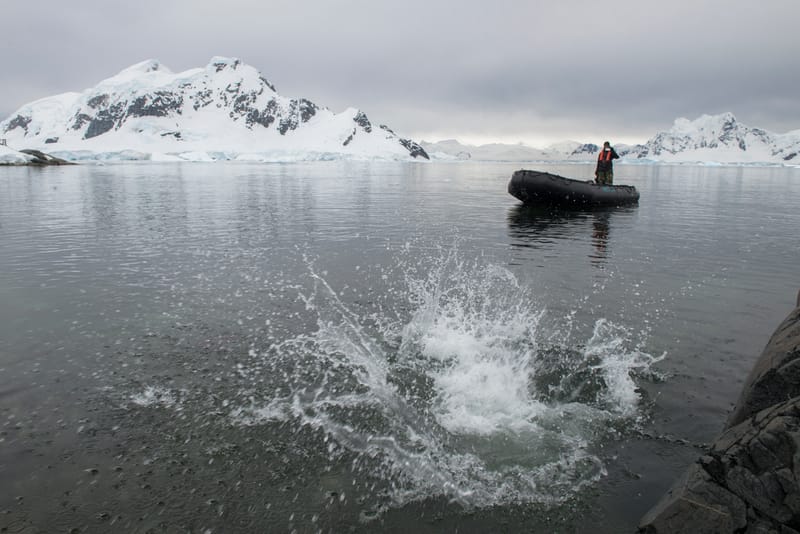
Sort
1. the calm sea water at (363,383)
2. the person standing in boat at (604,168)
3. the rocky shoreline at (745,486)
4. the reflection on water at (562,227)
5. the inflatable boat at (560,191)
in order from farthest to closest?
1. the person standing in boat at (604,168)
2. the inflatable boat at (560,191)
3. the reflection on water at (562,227)
4. the calm sea water at (363,383)
5. the rocky shoreline at (745,486)

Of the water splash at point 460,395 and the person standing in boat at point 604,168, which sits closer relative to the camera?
the water splash at point 460,395

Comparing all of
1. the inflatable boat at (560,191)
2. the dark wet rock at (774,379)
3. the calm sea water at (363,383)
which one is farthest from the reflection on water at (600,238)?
the dark wet rock at (774,379)

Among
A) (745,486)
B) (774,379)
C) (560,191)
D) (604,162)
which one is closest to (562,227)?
(560,191)

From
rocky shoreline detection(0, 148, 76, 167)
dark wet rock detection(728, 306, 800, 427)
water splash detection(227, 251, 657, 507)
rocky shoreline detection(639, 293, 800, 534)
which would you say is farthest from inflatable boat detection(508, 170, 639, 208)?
rocky shoreline detection(0, 148, 76, 167)

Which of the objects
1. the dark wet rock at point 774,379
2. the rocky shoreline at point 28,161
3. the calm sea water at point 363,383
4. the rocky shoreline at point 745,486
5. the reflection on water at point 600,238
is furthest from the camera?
the rocky shoreline at point 28,161

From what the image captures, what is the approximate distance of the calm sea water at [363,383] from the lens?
4.89m

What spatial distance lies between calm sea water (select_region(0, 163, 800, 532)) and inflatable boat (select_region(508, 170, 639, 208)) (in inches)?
503

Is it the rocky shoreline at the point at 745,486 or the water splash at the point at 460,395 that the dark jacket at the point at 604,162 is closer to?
the water splash at the point at 460,395

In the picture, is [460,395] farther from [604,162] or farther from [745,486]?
[604,162]

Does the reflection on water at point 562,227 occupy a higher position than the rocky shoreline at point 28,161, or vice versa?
the rocky shoreline at point 28,161

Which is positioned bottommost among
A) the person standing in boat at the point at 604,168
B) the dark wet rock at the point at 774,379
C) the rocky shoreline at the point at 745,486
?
the rocky shoreline at the point at 745,486

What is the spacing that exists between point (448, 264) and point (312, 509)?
10.5 m

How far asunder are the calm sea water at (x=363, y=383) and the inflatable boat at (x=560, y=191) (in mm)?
12787

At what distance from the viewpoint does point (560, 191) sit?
91.4 ft
